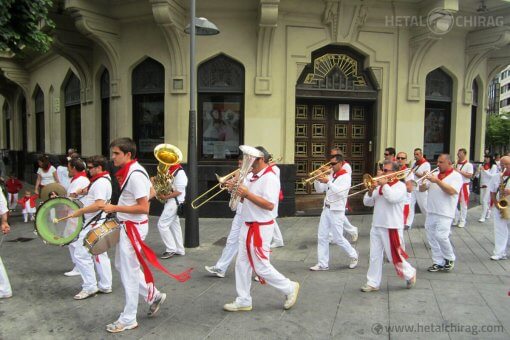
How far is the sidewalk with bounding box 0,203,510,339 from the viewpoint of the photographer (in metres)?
4.53

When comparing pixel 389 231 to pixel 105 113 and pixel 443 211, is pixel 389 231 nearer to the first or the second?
pixel 443 211

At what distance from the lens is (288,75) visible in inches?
440

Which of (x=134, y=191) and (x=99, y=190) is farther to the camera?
(x=99, y=190)

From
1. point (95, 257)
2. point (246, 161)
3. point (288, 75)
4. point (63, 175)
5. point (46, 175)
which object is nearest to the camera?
point (246, 161)

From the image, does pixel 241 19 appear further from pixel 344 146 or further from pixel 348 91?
pixel 344 146

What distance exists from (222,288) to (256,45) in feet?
23.0

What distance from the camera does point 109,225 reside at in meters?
4.66

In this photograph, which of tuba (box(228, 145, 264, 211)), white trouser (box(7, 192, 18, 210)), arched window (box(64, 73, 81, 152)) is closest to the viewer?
tuba (box(228, 145, 264, 211))

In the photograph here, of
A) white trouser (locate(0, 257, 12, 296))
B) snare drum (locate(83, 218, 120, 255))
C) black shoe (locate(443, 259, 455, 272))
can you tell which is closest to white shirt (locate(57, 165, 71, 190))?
white trouser (locate(0, 257, 12, 296))

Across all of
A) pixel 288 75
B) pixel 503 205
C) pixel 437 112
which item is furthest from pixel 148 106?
pixel 503 205

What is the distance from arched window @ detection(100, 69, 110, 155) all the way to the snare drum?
9.00m

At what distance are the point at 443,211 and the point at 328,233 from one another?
1822mm

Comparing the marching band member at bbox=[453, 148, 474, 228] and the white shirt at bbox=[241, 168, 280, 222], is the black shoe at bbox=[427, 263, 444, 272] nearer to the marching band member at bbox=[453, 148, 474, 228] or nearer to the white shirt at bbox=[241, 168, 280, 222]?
the white shirt at bbox=[241, 168, 280, 222]

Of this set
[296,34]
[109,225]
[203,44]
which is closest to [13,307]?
[109,225]
